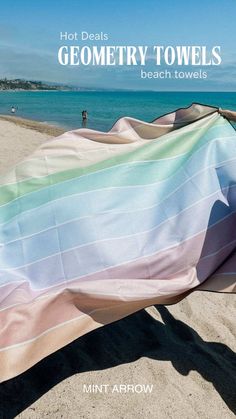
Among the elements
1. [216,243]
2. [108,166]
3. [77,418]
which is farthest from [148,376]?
[108,166]

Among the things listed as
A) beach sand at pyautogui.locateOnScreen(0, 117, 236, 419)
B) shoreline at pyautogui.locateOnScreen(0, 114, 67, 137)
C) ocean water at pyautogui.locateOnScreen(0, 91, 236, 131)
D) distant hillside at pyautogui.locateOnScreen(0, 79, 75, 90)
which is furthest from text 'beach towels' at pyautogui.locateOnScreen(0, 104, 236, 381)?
distant hillside at pyautogui.locateOnScreen(0, 79, 75, 90)

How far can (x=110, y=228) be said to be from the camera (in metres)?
2.90

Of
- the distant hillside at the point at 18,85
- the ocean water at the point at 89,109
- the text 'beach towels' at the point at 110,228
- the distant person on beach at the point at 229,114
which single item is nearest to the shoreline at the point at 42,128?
the ocean water at the point at 89,109

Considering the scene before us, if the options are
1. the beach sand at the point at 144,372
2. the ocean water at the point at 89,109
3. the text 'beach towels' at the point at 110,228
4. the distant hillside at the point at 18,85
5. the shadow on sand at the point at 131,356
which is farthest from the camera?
the distant hillside at the point at 18,85

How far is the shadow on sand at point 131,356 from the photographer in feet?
9.56

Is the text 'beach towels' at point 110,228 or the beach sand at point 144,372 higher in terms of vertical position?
the text 'beach towels' at point 110,228

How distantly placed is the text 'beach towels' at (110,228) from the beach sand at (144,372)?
72cm

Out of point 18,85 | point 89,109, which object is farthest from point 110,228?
point 18,85

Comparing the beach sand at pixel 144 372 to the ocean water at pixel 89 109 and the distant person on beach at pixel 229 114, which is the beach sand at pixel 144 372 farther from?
the ocean water at pixel 89 109

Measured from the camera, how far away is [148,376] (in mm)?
3096

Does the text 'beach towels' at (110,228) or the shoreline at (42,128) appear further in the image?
the shoreline at (42,128)

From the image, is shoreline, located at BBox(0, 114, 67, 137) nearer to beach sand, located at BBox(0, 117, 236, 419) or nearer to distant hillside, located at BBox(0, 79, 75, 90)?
beach sand, located at BBox(0, 117, 236, 419)

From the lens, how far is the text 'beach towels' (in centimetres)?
238

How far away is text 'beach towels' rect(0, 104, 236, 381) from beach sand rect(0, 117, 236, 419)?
72 cm
